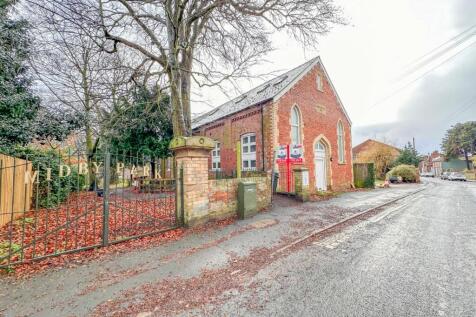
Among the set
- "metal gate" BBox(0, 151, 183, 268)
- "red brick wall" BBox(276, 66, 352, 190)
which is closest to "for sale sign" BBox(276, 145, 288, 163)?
"red brick wall" BBox(276, 66, 352, 190)

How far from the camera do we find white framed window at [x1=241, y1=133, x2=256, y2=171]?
13430 mm

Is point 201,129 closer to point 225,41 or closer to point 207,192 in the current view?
point 225,41

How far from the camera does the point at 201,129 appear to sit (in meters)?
19.2

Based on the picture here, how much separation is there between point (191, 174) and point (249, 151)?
832 cm

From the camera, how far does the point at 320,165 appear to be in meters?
14.9

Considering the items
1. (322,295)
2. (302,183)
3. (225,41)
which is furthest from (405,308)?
(225,41)

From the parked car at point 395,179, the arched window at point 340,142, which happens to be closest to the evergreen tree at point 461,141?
the parked car at point 395,179

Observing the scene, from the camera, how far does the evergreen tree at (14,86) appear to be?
7531 mm

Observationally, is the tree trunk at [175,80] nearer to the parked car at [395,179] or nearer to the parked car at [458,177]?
the parked car at [395,179]

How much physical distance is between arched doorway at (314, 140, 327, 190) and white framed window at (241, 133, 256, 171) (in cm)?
438

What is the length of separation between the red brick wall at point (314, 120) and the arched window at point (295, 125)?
253 mm

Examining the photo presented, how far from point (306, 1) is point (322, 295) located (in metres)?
8.96

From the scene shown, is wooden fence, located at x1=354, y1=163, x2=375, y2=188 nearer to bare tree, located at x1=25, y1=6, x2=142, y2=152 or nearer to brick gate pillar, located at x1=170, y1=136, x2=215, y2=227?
brick gate pillar, located at x1=170, y1=136, x2=215, y2=227

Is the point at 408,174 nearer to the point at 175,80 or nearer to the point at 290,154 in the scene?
the point at 290,154
